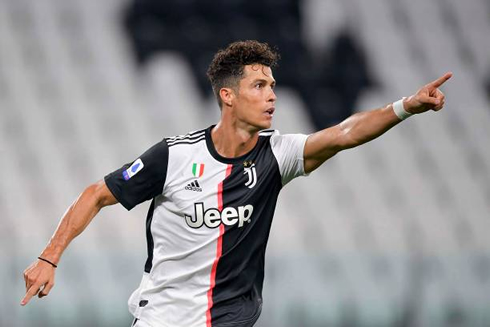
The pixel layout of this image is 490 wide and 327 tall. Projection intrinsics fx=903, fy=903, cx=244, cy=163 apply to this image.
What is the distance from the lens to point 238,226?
12.4ft

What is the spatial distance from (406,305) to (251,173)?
3.20 m

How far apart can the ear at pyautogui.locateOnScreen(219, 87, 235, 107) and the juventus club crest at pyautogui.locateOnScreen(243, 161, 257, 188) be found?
11.5 inches

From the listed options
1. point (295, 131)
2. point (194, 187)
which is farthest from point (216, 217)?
point (295, 131)

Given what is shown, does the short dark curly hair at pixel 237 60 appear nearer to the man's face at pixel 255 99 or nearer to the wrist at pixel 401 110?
the man's face at pixel 255 99

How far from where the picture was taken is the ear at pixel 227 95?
3.96 meters

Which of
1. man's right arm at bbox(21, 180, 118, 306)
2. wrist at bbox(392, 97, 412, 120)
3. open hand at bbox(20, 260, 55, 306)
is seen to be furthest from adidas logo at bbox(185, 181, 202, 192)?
wrist at bbox(392, 97, 412, 120)

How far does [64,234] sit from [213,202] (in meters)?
0.63

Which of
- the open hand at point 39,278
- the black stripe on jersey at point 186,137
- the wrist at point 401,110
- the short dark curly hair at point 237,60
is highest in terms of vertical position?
the short dark curly hair at point 237,60

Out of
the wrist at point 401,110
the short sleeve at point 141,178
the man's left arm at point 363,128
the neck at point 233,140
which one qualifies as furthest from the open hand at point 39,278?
the wrist at point 401,110

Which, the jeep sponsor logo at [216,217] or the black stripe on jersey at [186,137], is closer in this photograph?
the jeep sponsor logo at [216,217]

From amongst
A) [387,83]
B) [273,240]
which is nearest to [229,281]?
[273,240]

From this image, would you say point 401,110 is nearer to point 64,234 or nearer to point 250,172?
point 250,172

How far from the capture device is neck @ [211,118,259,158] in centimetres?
387

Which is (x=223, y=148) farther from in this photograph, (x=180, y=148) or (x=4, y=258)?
(x=4, y=258)
